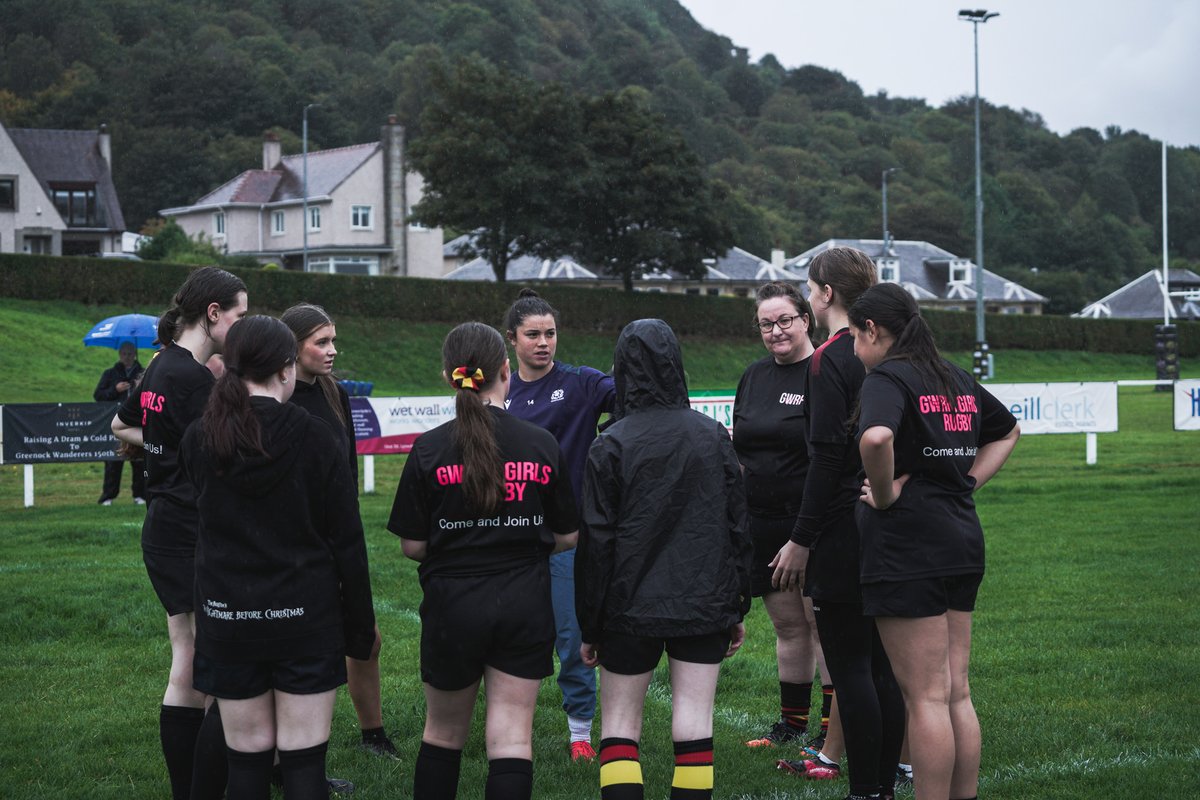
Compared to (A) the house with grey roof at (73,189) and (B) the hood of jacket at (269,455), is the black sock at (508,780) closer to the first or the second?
(B) the hood of jacket at (269,455)

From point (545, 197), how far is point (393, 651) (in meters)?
44.6

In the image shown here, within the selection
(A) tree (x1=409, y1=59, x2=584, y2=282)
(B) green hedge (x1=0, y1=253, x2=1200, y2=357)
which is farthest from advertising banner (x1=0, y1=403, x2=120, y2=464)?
(A) tree (x1=409, y1=59, x2=584, y2=282)

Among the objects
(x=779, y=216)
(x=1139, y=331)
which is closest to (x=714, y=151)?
(x=779, y=216)

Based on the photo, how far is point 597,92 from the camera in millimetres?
123562

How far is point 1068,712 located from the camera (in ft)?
22.0

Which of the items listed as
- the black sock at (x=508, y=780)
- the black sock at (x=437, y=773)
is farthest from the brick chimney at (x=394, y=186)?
the black sock at (x=508, y=780)

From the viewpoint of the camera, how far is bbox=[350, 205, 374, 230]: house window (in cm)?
7019

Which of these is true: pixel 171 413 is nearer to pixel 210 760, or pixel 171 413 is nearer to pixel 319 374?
pixel 319 374

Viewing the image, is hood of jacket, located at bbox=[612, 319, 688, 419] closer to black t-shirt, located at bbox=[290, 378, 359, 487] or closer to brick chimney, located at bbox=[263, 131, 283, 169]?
black t-shirt, located at bbox=[290, 378, 359, 487]

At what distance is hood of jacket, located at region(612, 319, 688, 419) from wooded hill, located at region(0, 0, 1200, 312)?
81.3 meters

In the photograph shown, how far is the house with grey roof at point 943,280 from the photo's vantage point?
3652 inches

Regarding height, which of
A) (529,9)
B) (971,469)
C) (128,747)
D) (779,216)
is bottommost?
(128,747)

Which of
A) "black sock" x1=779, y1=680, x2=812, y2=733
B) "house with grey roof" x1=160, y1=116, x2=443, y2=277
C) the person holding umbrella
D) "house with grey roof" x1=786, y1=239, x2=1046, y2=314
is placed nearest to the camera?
"black sock" x1=779, y1=680, x2=812, y2=733

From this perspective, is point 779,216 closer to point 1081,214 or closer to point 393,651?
point 1081,214
